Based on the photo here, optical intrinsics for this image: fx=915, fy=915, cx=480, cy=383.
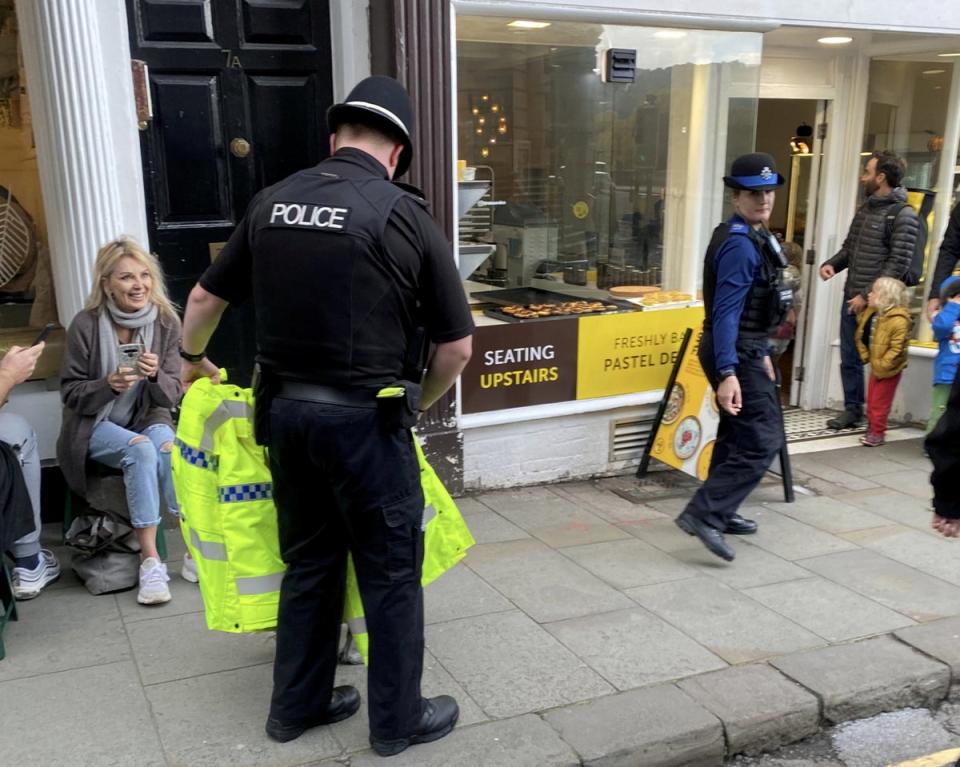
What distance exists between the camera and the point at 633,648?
12.2 ft

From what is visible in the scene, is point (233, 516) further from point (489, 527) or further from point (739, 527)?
point (739, 527)

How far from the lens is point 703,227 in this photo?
6289mm

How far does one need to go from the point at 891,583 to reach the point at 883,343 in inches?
102

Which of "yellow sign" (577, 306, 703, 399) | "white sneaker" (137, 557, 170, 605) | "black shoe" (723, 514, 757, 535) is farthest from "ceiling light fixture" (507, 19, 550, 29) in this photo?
"white sneaker" (137, 557, 170, 605)

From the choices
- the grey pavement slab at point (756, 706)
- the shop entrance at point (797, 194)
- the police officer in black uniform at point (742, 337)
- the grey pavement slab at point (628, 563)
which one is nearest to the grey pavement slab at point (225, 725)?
the grey pavement slab at point (756, 706)

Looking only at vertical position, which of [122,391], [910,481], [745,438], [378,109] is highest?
[378,109]

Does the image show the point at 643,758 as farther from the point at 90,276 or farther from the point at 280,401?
the point at 90,276

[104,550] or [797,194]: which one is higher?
[797,194]

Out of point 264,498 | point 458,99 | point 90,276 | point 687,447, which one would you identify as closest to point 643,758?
point 264,498

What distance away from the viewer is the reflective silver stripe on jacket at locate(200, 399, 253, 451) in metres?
3.02

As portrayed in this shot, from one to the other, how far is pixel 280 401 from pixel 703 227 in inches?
169

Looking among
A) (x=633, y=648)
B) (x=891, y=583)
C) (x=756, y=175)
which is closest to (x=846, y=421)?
(x=891, y=583)

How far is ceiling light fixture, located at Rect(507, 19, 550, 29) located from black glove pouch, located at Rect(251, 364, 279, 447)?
3325 millimetres

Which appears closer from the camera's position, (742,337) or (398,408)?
(398,408)
